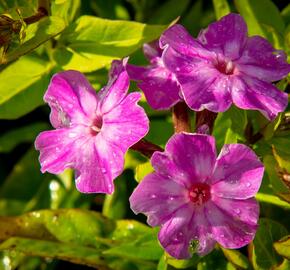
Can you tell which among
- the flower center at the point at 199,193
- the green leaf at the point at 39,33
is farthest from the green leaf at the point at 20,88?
the flower center at the point at 199,193

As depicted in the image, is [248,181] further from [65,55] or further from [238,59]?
[65,55]

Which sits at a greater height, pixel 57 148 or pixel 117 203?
pixel 57 148

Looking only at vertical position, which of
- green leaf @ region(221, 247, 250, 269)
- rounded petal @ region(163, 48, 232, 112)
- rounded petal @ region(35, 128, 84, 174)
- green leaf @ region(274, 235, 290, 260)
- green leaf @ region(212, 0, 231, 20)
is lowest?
green leaf @ region(221, 247, 250, 269)

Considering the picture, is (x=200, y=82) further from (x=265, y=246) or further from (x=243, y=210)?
(x=265, y=246)

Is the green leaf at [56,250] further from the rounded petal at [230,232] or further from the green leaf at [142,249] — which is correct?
the rounded petal at [230,232]

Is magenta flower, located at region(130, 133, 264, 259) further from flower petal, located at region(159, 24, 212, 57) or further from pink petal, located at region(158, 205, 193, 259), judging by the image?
flower petal, located at region(159, 24, 212, 57)

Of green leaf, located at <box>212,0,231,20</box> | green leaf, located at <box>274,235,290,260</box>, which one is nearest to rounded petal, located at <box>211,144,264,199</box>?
green leaf, located at <box>274,235,290,260</box>

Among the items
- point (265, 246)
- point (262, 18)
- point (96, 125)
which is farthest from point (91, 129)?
point (262, 18)
